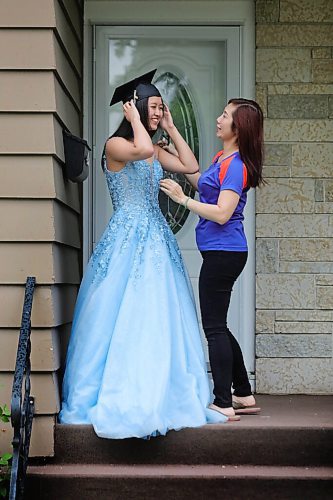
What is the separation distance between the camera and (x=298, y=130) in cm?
442

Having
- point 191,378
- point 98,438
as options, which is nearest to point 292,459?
point 191,378

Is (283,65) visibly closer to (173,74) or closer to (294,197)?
(173,74)

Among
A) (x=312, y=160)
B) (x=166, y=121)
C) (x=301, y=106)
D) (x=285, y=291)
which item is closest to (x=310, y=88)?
(x=301, y=106)

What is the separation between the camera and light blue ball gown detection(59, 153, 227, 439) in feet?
11.1

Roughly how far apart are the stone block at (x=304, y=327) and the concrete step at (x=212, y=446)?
98 cm

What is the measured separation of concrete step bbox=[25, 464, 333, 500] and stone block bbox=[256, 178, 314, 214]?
1.59 m

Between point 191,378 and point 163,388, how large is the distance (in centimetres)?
18

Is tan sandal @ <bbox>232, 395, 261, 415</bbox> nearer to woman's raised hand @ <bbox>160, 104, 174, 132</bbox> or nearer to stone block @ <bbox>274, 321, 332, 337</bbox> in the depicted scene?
stone block @ <bbox>274, 321, 332, 337</bbox>

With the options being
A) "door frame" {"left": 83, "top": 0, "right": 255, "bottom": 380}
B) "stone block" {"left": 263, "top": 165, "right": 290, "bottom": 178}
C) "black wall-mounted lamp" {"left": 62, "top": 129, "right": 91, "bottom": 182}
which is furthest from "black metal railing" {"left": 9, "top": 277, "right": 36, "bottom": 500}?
"stone block" {"left": 263, "top": 165, "right": 290, "bottom": 178}

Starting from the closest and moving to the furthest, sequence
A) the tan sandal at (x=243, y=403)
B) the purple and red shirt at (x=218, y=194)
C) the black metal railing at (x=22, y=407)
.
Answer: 1. the black metal railing at (x=22, y=407)
2. the purple and red shirt at (x=218, y=194)
3. the tan sandal at (x=243, y=403)

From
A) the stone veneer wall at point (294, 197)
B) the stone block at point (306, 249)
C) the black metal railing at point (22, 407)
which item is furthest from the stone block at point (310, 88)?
the black metal railing at point (22, 407)

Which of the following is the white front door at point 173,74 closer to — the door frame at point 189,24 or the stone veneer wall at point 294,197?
the door frame at point 189,24

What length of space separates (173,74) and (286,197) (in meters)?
0.95

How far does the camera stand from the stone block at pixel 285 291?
441 centimetres
